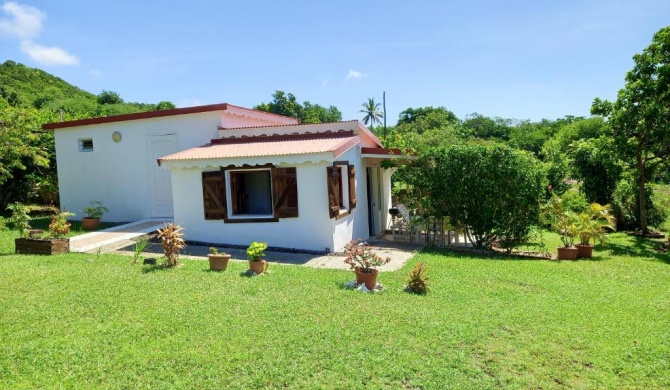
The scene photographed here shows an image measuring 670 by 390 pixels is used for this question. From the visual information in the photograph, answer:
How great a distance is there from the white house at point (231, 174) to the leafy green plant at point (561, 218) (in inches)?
208

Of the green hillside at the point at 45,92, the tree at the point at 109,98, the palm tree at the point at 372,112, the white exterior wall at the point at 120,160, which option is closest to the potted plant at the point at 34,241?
the white exterior wall at the point at 120,160

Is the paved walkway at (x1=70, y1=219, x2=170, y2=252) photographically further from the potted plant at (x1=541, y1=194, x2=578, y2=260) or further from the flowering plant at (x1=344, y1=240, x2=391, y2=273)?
the potted plant at (x1=541, y1=194, x2=578, y2=260)

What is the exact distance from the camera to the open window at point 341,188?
12.0m

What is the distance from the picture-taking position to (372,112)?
83188 millimetres

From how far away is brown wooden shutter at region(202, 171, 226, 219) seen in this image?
12734 mm

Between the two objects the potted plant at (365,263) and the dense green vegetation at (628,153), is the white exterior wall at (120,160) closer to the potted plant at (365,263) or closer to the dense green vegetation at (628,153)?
the dense green vegetation at (628,153)

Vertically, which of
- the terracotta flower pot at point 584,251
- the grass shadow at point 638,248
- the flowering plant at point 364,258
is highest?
the flowering plant at point 364,258

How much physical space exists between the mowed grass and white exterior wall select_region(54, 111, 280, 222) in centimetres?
742

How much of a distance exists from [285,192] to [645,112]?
46.3ft

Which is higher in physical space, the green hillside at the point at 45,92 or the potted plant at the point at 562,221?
the green hillside at the point at 45,92

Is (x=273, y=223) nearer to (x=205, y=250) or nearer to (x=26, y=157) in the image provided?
(x=205, y=250)

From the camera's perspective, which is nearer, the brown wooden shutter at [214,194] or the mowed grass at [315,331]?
the mowed grass at [315,331]

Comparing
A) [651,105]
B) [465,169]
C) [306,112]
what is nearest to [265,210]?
[465,169]

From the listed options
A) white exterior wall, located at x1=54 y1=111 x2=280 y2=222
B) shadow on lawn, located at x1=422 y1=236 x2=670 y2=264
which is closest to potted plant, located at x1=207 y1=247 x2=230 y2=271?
shadow on lawn, located at x1=422 y1=236 x2=670 y2=264
